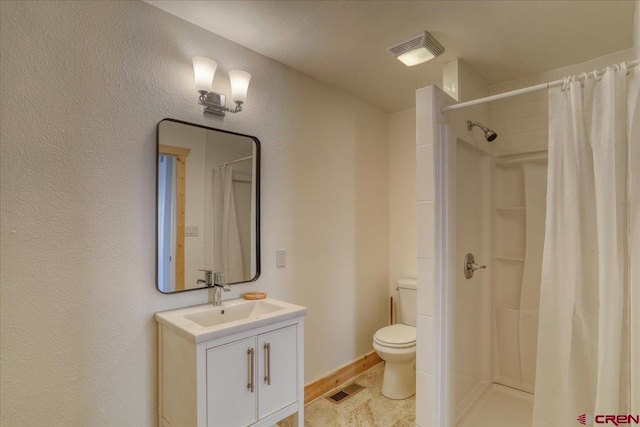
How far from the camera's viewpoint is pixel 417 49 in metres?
2.09

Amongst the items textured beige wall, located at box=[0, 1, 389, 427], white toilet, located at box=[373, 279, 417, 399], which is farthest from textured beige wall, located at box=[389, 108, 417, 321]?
textured beige wall, located at box=[0, 1, 389, 427]

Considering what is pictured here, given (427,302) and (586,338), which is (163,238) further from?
(586,338)

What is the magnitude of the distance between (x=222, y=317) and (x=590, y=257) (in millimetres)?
Result: 1786

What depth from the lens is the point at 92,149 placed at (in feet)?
5.10

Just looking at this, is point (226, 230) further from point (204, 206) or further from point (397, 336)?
point (397, 336)

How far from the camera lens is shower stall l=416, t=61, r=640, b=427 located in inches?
51.4

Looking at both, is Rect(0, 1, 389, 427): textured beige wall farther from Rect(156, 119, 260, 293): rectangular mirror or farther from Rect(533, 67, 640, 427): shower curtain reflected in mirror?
Rect(533, 67, 640, 427): shower curtain reflected in mirror

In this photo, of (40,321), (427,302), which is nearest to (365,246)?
(427,302)

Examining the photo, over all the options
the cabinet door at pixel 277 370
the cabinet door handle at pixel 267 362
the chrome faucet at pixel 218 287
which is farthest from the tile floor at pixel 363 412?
the chrome faucet at pixel 218 287

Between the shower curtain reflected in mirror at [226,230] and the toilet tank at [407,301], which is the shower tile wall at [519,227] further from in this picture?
the shower curtain reflected in mirror at [226,230]

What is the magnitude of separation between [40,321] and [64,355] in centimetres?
18

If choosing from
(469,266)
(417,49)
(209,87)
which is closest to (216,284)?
(209,87)

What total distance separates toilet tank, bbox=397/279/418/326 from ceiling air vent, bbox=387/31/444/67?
70.4 inches

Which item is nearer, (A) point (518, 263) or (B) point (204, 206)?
(B) point (204, 206)
